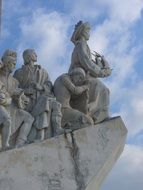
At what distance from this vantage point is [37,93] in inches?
431

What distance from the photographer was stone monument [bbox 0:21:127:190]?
9734 mm

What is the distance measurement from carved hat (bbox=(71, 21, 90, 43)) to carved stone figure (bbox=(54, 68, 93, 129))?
3.90 feet

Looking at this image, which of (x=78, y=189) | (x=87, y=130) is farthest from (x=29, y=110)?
(x=78, y=189)

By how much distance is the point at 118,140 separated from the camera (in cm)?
1069

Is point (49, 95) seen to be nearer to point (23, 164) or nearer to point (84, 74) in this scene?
point (84, 74)

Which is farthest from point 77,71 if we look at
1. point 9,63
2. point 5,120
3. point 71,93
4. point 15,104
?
point 5,120

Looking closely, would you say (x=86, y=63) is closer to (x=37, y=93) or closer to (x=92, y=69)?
(x=92, y=69)

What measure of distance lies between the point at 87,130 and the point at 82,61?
1896 millimetres

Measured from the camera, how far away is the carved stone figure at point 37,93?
10.4 meters

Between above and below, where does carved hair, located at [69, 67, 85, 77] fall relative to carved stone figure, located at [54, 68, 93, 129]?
above

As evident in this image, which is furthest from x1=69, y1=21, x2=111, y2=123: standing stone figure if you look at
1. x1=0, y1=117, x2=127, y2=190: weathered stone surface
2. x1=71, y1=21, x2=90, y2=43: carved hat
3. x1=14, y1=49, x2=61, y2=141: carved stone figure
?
x1=14, y1=49, x2=61, y2=141: carved stone figure

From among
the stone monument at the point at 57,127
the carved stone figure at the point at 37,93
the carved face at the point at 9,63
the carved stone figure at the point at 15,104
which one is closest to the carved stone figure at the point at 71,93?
the stone monument at the point at 57,127

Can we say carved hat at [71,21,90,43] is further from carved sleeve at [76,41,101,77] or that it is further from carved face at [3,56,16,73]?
carved face at [3,56,16,73]

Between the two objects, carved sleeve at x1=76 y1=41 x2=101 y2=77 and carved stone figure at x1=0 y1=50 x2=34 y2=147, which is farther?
carved sleeve at x1=76 y1=41 x2=101 y2=77
